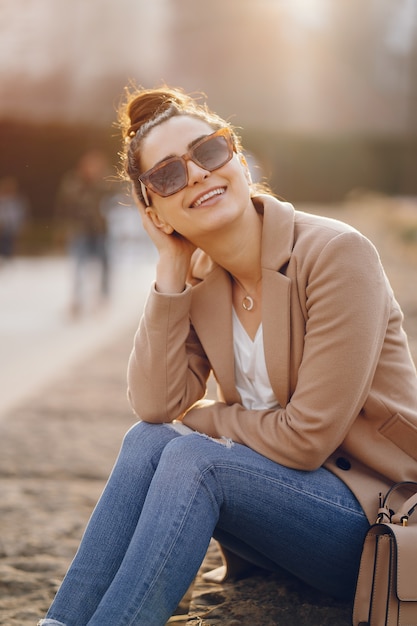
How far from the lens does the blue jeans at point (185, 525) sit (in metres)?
1.98

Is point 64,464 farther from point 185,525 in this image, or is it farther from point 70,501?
point 185,525

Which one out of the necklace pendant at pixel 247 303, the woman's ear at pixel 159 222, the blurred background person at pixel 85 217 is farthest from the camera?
the blurred background person at pixel 85 217

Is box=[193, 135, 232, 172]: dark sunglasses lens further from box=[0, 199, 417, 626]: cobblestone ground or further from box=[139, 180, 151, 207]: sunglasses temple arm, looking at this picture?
box=[0, 199, 417, 626]: cobblestone ground

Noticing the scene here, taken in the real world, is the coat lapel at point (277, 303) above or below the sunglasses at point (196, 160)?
below

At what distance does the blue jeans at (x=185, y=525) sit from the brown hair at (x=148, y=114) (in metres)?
0.86

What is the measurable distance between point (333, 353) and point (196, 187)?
0.64m

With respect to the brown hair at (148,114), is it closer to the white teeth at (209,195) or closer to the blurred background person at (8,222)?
the white teeth at (209,195)

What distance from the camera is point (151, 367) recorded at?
2422mm

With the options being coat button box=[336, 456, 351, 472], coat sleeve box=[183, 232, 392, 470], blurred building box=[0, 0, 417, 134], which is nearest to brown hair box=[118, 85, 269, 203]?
coat sleeve box=[183, 232, 392, 470]

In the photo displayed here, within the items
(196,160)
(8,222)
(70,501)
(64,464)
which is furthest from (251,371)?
(8,222)

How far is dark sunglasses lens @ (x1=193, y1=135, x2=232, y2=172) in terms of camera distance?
2318 mm

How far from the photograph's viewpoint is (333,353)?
6.82 ft

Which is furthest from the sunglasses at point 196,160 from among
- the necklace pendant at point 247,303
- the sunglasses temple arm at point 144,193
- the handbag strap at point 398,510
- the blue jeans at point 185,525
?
the handbag strap at point 398,510

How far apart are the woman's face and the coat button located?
0.73 meters
